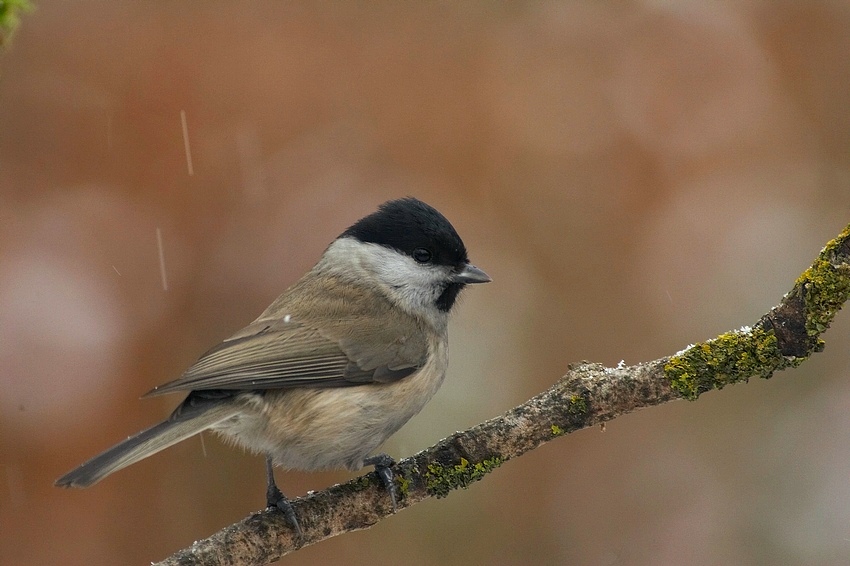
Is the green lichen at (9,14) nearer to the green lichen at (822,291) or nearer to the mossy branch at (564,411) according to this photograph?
the mossy branch at (564,411)

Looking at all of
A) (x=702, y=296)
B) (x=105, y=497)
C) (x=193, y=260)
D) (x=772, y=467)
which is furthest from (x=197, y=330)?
(x=772, y=467)

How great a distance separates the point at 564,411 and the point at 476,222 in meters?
1.85

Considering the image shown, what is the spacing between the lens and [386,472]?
297cm

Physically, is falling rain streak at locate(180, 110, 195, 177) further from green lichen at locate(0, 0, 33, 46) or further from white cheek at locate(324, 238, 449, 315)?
green lichen at locate(0, 0, 33, 46)

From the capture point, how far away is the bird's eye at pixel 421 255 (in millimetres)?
3721

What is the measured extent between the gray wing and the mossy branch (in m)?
0.46

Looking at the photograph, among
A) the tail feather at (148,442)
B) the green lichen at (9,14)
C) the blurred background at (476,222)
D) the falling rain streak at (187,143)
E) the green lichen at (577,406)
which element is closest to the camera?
the green lichen at (9,14)

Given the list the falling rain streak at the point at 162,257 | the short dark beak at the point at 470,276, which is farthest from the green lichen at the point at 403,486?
the falling rain streak at the point at 162,257

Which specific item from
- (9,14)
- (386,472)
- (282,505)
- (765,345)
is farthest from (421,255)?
(9,14)

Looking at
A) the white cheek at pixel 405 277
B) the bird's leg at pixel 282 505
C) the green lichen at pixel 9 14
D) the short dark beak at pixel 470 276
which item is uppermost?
the green lichen at pixel 9 14

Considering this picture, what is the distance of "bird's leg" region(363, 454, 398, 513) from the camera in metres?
2.93

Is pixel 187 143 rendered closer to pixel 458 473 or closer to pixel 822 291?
pixel 458 473

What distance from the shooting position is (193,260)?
13.6 ft

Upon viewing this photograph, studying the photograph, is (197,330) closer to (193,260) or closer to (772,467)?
(193,260)
